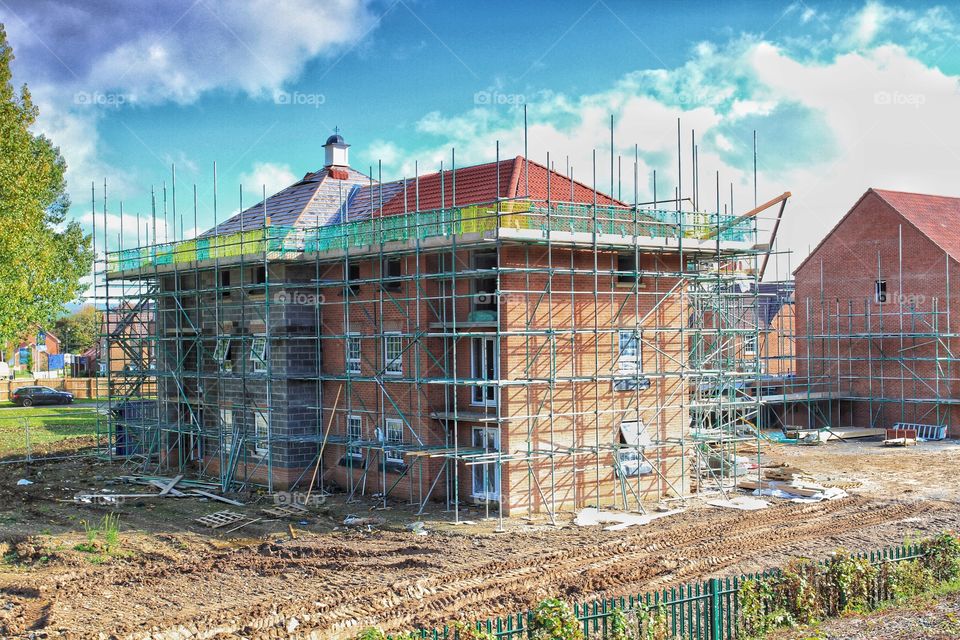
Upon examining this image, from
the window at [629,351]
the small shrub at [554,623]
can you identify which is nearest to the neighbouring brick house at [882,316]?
the window at [629,351]

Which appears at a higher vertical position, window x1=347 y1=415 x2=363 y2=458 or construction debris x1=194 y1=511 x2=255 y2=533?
window x1=347 y1=415 x2=363 y2=458

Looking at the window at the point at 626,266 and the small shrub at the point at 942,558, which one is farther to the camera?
the window at the point at 626,266

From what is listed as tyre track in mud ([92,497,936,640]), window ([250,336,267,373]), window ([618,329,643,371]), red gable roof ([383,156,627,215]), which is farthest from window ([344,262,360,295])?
tyre track in mud ([92,497,936,640])

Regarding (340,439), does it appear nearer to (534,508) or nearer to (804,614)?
(534,508)

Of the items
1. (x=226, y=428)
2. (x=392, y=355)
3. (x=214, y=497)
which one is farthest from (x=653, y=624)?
(x=226, y=428)

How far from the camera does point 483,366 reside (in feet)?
74.6

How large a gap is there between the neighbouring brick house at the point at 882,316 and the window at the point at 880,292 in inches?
1.6

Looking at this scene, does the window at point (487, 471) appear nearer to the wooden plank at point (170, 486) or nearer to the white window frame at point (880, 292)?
the wooden plank at point (170, 486)

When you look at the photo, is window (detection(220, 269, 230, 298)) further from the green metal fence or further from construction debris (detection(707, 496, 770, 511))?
the green metal fence

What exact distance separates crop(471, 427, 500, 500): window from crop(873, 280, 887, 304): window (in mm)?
23044

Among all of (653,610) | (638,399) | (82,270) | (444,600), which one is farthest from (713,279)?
(82,270)

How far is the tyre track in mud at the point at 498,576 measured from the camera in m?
14.7

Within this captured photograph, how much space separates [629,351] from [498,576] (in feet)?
28.7

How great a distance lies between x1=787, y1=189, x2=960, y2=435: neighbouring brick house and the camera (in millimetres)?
37219
